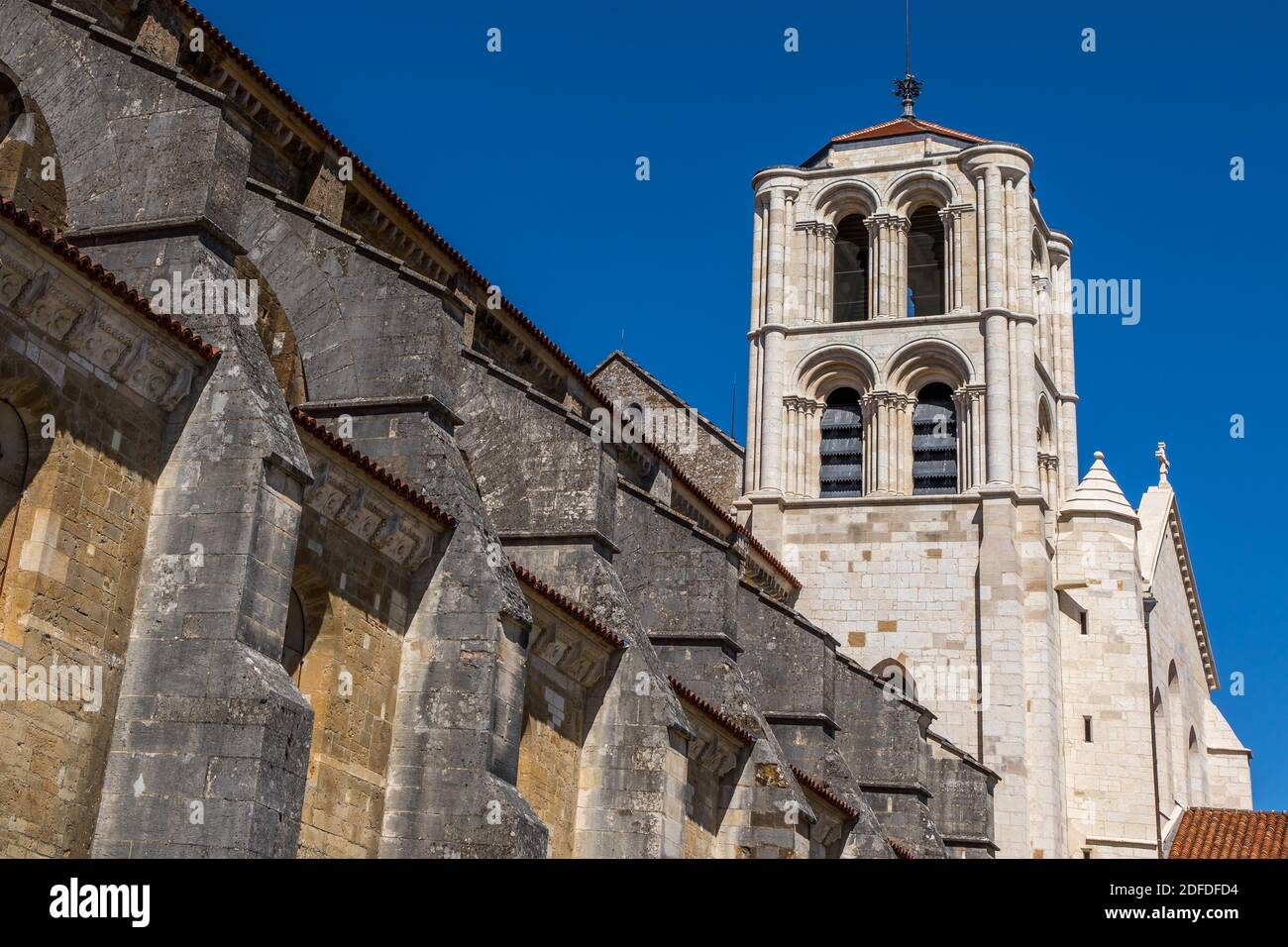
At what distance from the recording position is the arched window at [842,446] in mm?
34969

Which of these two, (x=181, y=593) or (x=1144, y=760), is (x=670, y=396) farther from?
(x=181, y=593)

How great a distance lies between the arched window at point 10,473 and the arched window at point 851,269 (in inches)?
1073

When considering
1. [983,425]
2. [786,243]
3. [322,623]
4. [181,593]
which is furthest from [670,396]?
[181,593]

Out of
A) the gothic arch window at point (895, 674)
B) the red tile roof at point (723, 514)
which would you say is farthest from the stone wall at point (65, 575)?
the gothic arch window at point (895, 674)

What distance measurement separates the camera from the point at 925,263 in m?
38.4

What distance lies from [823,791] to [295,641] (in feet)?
36.1

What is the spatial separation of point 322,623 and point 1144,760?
2212 centimetres

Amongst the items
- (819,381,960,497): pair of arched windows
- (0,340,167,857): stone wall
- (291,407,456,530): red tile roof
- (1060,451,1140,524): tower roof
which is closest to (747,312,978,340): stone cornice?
(819,381,960,497): pair of arched windows

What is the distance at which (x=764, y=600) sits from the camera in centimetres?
2595

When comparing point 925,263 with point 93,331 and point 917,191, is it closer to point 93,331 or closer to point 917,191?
point 917,191

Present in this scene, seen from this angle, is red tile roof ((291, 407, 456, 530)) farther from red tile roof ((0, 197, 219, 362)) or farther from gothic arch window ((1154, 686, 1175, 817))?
gothic arch window ((1154, 686, 1175, 817))

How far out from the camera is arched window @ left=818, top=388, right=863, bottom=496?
35.0m

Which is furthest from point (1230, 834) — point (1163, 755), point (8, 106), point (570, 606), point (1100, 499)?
point (8, 106)
